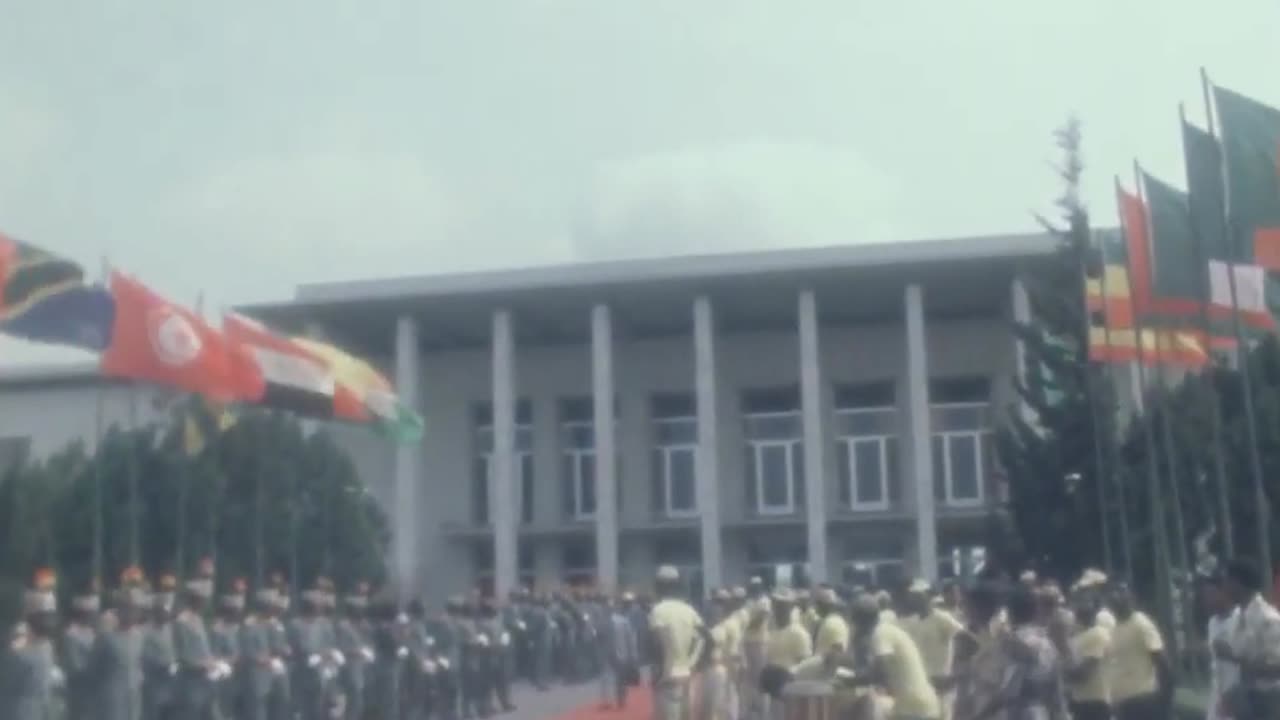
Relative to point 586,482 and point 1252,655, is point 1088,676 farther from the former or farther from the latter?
point 586,482

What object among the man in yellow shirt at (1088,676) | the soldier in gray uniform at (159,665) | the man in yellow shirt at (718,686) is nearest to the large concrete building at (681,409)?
the man in yellow shirt at (718,686)

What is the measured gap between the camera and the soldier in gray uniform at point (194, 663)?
56.4ft

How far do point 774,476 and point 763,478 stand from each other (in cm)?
26

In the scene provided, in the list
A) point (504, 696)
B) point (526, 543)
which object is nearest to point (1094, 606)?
point (504, 696)

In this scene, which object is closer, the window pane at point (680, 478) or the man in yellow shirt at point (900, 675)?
the man in yellow shirt at point (900, 675)

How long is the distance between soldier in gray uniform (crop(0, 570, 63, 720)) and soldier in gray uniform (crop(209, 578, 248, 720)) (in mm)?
3561

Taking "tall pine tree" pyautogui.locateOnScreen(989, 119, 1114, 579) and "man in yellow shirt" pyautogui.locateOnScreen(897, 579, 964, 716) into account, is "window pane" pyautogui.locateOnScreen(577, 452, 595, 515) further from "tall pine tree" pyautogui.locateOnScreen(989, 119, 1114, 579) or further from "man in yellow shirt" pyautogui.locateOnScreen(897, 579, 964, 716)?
"man in yellow shirt" pyautogui.locateOnScreen(897, 579, 964, 716)

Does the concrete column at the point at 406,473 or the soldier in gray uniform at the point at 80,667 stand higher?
the concrete column at the point at 406,473

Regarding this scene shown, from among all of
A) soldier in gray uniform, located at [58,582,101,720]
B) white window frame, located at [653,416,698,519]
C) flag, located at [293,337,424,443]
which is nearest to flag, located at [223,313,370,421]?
flag, located at [293,337,424,443]

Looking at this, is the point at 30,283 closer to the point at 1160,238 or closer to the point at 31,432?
the point at 1160,238

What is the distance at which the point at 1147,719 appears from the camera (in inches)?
557

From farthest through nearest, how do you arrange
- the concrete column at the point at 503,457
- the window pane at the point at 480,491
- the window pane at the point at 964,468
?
the window pane at the point at 480,491, the window pane at the point at 964,468, the concrete column at the point at 503,457

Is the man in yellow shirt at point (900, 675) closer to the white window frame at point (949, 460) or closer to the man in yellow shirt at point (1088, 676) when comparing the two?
the man in yellow shirt at point (1088, 676)

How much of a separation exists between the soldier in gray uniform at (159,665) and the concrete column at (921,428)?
93.4ft
